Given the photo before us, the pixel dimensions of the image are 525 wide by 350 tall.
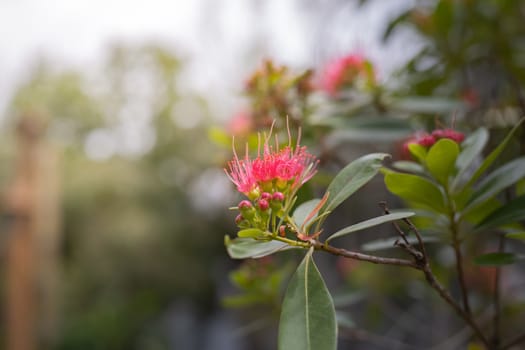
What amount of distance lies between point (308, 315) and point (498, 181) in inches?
8.1

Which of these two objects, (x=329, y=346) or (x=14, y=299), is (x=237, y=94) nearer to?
(x=329, y=346)

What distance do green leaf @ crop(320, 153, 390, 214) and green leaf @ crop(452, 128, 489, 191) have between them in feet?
0.31

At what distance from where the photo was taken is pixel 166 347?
15.8ft

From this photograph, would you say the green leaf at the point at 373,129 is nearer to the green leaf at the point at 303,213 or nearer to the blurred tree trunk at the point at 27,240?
the green leaf at the point at 303,213

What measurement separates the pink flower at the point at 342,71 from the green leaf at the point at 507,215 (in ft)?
1.19

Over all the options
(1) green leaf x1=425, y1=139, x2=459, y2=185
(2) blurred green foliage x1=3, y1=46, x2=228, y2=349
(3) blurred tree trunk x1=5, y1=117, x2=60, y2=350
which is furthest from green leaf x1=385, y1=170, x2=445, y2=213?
(2) blurred green foliage x1=3, y1=46, x2=228, y2=349

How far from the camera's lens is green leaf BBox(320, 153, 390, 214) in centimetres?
33

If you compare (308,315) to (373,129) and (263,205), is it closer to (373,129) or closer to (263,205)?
(263,205)

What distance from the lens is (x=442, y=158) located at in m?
0.38

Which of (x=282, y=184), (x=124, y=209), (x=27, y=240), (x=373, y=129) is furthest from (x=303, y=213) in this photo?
(x=124, y=209)

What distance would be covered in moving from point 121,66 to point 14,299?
5.64 meters

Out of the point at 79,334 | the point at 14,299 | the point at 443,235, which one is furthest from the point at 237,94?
the point at 79,334

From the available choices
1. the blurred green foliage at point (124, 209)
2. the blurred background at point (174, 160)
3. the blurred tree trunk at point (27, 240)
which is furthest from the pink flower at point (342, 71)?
the blurred green foliage at point (124, 209)

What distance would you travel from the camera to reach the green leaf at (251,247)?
1.06 feet
